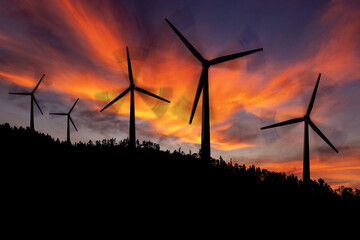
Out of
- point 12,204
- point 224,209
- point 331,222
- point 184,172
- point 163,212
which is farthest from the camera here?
point 184,172

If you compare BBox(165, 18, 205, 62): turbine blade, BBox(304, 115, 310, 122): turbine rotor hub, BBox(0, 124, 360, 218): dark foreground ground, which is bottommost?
BBox(0, 124, 360, 218): dark foreground ground

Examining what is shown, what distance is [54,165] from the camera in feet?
119

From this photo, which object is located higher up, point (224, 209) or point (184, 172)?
point (184, 172)

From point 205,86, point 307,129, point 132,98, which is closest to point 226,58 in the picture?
point 205,86

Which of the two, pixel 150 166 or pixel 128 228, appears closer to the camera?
pixel 128 228

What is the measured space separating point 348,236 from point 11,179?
38881 millimetres

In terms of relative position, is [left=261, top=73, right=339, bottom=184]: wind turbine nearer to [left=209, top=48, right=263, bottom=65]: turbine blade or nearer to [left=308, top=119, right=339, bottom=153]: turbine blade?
[left=308, top=119, right=339, bottom=153]: turbine blade

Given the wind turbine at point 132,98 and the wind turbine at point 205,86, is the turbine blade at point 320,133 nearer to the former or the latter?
the wind turbine at point 205,86

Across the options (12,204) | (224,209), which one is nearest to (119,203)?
(12,204)

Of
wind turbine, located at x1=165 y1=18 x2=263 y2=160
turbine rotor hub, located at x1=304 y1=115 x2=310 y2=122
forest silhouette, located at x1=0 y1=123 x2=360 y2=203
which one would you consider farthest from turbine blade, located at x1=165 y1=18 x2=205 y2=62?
turbine rotor hub, located at x1=304 y1=115 x2=310 y2=122

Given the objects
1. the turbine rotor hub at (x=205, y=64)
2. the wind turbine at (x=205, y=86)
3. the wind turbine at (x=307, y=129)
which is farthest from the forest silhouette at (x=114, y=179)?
the turbine rotor hub at (x=205, y=64)

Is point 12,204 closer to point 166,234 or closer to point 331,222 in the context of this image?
point 166,234

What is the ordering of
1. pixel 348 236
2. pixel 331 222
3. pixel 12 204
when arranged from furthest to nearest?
pixel 331 222
pixel 348 236
pixel 12 204

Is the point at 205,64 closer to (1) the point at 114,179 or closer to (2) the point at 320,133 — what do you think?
(1) the point at 114,179
